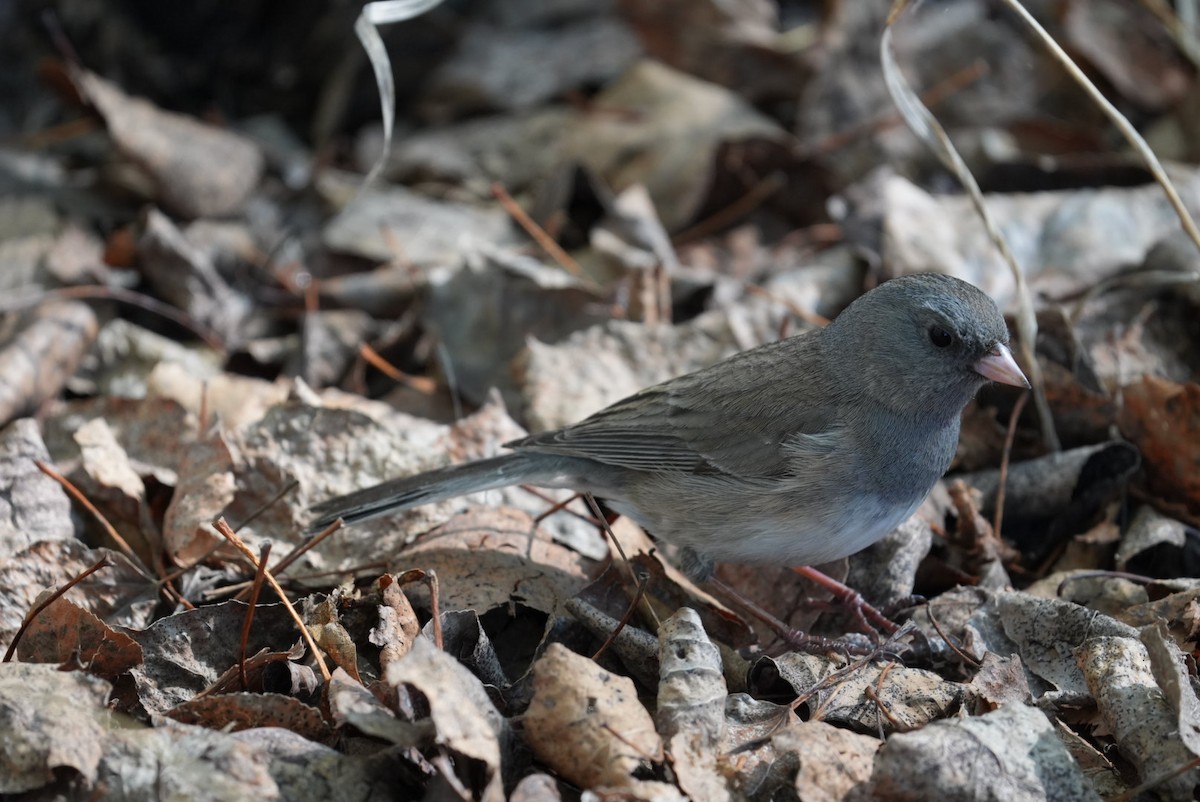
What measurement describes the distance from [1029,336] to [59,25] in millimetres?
4232

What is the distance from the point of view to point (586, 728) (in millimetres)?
2307

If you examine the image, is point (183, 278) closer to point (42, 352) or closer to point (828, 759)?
point (42, 352)

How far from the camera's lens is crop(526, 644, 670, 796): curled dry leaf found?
7.48 ft

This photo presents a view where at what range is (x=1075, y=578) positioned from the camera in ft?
10.2

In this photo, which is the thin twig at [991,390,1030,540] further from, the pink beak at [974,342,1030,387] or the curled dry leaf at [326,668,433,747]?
the curled dry leaf at [326,668,433,747]

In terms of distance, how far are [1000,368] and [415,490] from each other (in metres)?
1.60

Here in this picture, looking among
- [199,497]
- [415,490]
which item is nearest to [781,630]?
[415,490]

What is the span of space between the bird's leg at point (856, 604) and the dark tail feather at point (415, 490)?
898mm

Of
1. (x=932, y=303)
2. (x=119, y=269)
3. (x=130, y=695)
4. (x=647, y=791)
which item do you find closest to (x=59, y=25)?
(x=119, y=269)

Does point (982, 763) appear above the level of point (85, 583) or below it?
above

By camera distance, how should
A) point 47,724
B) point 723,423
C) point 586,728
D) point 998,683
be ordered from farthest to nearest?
point 723,423 < point 998,683 < point 586,728 < point 47,724

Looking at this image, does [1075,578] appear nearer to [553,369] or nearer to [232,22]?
[553,369]

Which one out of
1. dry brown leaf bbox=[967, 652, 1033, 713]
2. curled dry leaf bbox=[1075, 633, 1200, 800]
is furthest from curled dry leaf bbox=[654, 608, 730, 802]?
curled dry leaf bbox=[1075, 633, 1200, 800]

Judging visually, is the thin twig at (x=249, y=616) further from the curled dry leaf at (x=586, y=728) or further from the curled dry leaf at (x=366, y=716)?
the curled dry leaf at (x=586, y=728)
